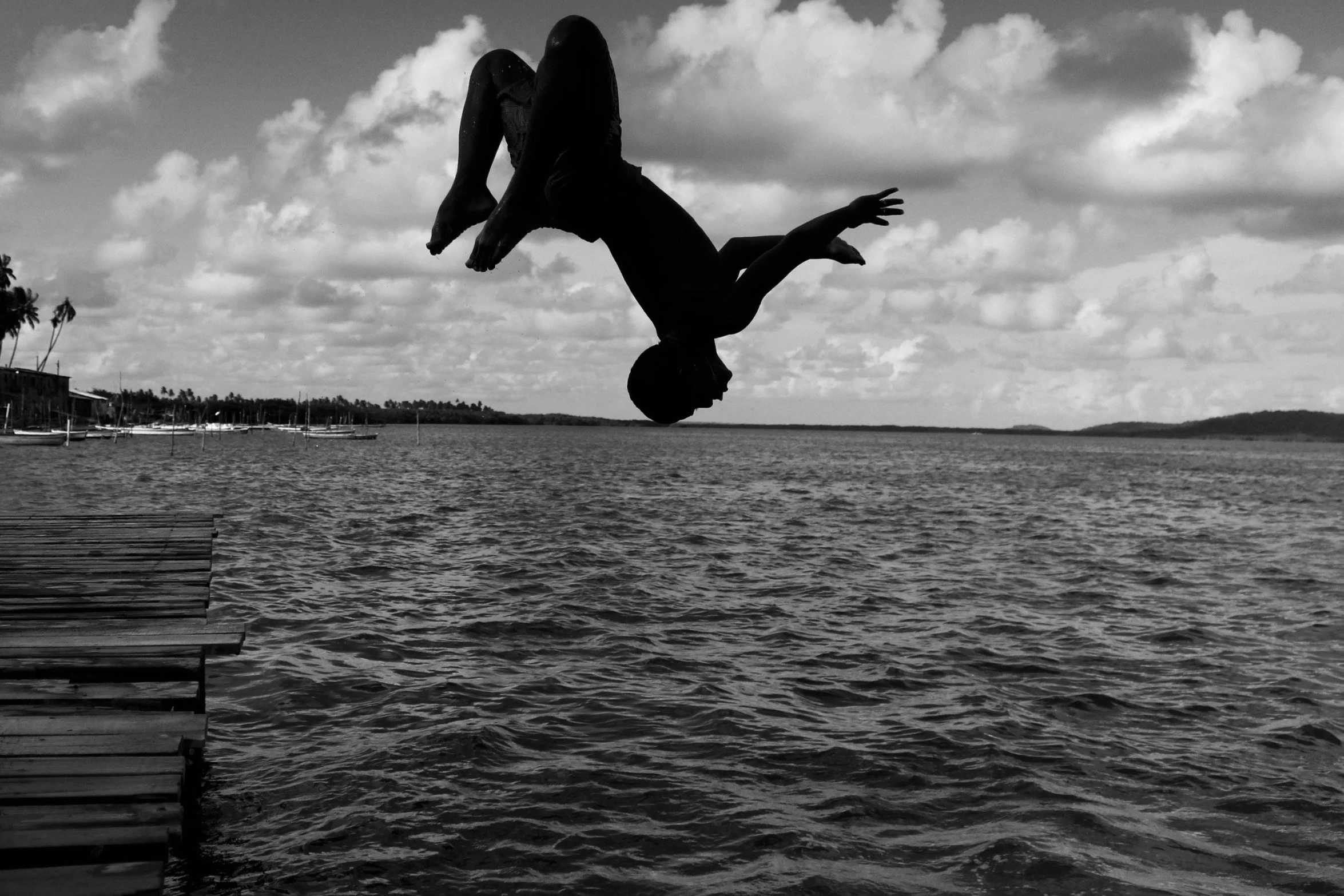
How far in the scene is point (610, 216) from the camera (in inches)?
162

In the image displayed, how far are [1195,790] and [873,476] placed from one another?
81312 mm

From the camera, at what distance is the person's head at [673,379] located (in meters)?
4.36

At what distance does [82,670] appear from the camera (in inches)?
353

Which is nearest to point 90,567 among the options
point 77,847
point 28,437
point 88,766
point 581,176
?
point 88,766

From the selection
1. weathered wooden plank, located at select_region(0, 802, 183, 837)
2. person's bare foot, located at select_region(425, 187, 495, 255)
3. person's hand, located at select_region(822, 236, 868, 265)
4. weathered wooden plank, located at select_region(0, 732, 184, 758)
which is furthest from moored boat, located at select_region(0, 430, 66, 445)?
person's hand, located at select_region(822, 236, 868, 265)

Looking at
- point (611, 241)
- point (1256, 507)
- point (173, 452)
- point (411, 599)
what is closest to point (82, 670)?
point (611, 241)

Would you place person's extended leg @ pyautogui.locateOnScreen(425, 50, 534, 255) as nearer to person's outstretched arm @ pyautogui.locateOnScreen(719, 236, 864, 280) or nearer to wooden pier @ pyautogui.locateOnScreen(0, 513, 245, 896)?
person's outstretched arm @ pyautogui.locateOnScreen(719, 236, 864, 280)

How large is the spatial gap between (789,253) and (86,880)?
4.79 m

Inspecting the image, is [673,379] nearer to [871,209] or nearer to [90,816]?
[871,209]

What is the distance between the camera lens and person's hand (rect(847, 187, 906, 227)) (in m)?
4.16

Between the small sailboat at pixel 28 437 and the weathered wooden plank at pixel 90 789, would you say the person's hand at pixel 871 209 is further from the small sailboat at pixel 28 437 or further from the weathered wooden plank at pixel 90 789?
the small sailboat at pixel 28 437

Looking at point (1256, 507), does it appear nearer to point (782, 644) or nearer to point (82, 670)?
point (782, 644)

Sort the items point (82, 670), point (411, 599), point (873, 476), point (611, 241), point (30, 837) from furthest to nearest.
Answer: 1. point (873, 476)
2. point (411, 599)
3. point (82, 670)
4. point (30, 837)
5. point (611, 241)

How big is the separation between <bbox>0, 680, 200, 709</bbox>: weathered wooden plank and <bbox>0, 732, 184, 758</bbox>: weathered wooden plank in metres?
0.92
